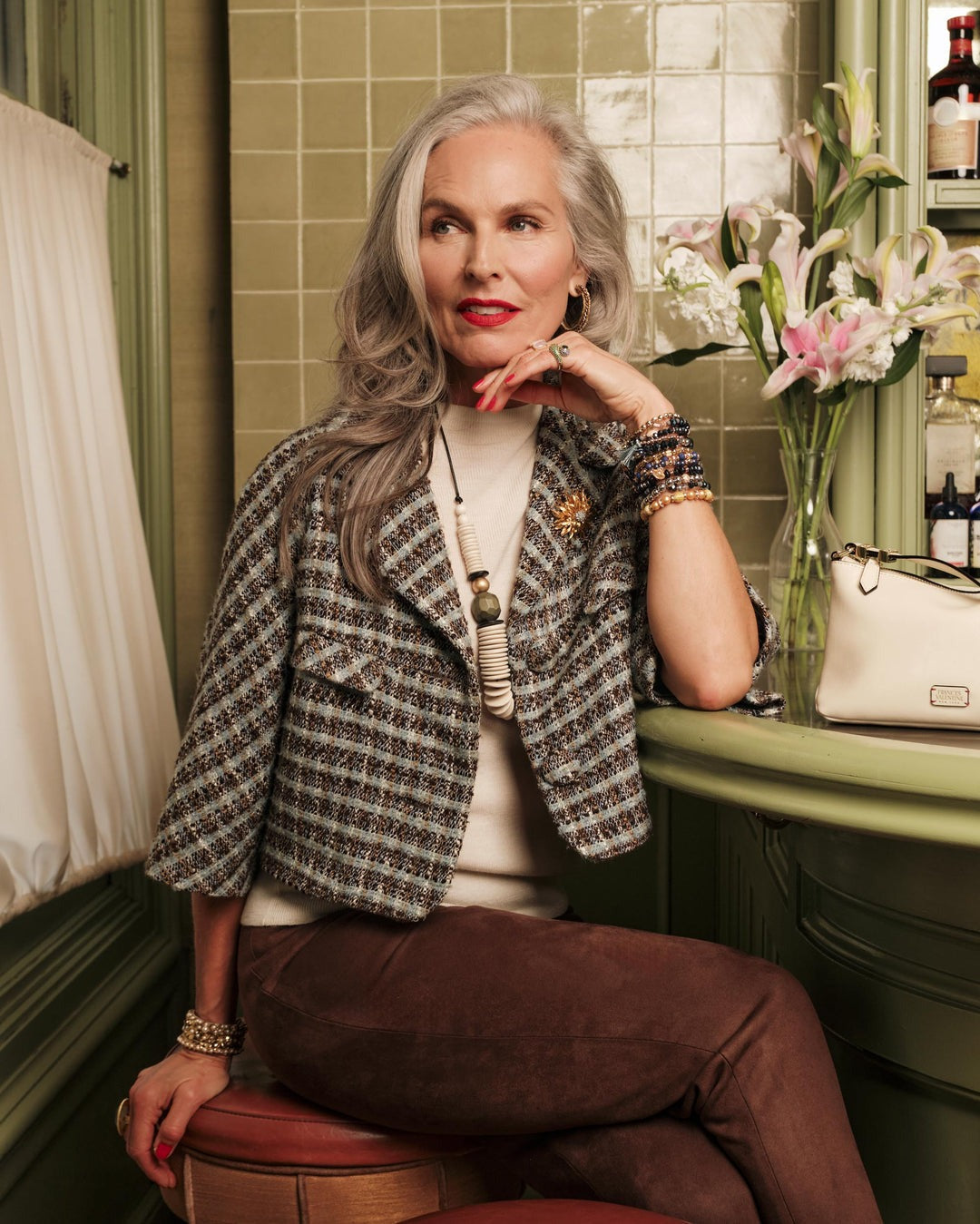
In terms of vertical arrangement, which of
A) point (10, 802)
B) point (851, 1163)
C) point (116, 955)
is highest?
point (10, 802)

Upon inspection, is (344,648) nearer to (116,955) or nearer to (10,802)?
(10,802)

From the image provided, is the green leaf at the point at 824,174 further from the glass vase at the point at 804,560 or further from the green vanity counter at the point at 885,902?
the green vanity counter at the point at 885,902

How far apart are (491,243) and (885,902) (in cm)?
83

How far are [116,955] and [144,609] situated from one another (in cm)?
64

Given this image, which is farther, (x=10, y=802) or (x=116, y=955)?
(x=116, y=955)

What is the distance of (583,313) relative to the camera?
5.03ft

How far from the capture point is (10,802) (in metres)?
1.70

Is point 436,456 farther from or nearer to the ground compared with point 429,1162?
farther from the ground

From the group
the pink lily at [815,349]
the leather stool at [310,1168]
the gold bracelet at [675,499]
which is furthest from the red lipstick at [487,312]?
the leather stool at [310,1168]

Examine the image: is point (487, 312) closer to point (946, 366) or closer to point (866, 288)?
point (866, 288)

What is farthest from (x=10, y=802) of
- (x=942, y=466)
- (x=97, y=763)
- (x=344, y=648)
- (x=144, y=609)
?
(x=942, y=466)

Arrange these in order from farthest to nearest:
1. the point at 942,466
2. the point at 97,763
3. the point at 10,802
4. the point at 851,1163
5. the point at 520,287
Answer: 1. the point at 942,466
2. the point at 97,763
3. the point at 10,802
4. the point at 520,287
5. the point at 851,1163

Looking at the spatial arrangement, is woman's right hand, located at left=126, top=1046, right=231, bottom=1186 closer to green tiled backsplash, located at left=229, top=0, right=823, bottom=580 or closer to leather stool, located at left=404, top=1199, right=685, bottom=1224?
leather stool, located at left=404, top=1199, right=685, bottom=1224

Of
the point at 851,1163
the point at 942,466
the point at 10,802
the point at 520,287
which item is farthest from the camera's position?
the point at 942,466
